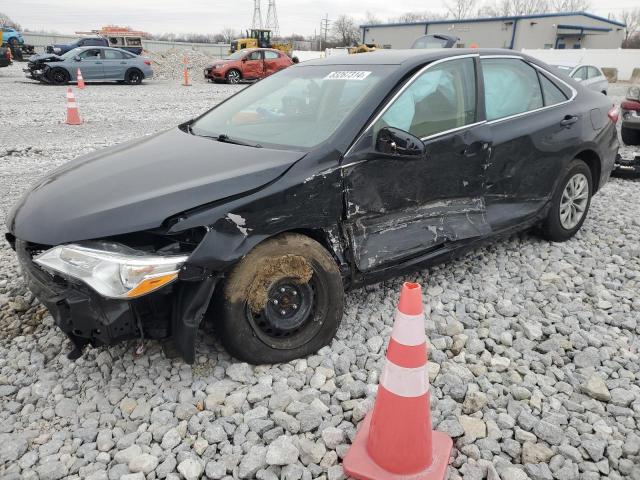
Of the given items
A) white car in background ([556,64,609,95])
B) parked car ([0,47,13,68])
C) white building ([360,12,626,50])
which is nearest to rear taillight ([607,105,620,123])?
white car in background ([556,64,609,95])

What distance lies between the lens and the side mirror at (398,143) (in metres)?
2.93

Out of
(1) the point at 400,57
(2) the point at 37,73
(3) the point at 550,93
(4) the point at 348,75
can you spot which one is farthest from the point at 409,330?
(2) the point at 37,73

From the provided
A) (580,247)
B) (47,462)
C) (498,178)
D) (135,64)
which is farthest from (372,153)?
(135,64)

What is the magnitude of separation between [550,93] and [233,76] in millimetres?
20104

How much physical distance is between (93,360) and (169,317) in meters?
0.67

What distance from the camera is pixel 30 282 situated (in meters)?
2.65

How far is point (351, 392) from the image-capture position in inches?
104

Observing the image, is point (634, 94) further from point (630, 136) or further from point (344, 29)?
point (344, 29)

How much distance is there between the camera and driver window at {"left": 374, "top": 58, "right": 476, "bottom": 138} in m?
3.21

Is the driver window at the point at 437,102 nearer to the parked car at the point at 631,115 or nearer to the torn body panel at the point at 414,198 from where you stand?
the torn body panel at the point at 414,198

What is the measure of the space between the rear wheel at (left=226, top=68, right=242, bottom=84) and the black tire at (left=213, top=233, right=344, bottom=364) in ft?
69.9

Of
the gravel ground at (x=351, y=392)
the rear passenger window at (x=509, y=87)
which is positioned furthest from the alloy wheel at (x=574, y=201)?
the rear passenger window at (x=509, y=87)

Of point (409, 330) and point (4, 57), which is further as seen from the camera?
point (4, 57)

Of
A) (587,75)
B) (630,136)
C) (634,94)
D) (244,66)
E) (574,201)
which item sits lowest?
(244,66)
